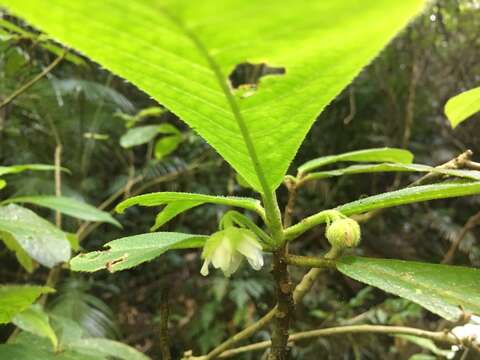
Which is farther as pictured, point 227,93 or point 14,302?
point 14,302

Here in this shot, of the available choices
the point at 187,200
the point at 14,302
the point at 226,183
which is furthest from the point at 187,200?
the point at 226,183

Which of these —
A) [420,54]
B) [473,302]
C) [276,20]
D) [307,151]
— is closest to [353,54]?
[276,20]

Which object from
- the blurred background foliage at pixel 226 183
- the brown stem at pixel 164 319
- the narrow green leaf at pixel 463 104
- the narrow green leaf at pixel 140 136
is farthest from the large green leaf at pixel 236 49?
the blurred background foliage at pixel 226 183

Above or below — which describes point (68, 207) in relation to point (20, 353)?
above

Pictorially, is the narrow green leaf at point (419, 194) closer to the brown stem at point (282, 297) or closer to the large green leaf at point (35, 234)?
the brown stem at point (282, 297)

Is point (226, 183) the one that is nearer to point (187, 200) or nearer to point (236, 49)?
point (187, 200)

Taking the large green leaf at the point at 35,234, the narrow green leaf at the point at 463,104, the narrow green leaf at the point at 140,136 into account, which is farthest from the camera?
the narrow green leaf at the point at 140,136
